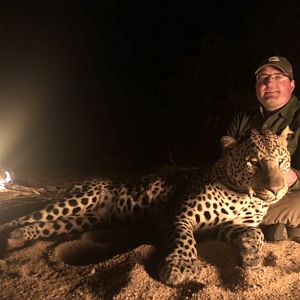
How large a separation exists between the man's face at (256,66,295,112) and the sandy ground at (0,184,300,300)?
174 centimetres

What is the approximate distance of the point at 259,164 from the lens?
3.86m

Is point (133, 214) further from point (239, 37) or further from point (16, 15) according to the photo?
point (16, 15)

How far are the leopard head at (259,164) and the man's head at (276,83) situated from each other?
0.69 metres

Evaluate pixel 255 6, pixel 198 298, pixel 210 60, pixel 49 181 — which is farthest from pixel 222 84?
pixel 198 298

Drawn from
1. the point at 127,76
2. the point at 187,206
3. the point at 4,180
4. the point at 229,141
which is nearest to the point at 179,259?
the point at 187,206

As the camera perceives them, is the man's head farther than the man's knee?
Yes

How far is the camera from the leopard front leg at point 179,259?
313 centimetres

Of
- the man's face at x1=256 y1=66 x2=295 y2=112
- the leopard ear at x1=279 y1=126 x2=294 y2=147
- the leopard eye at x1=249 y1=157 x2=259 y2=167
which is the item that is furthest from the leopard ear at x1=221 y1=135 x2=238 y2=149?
the man's face at x1=256 y1=66 x2=295 y2=112

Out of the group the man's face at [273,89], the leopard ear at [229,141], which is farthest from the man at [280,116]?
the leopard ear at [229,141]

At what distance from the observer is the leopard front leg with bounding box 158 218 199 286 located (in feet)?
10.3

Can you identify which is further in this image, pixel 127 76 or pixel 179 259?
pixel 127 76

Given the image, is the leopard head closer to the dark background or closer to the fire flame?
the fire flame

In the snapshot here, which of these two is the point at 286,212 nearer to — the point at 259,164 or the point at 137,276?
the point at 259,164

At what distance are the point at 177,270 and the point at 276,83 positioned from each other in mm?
2632
